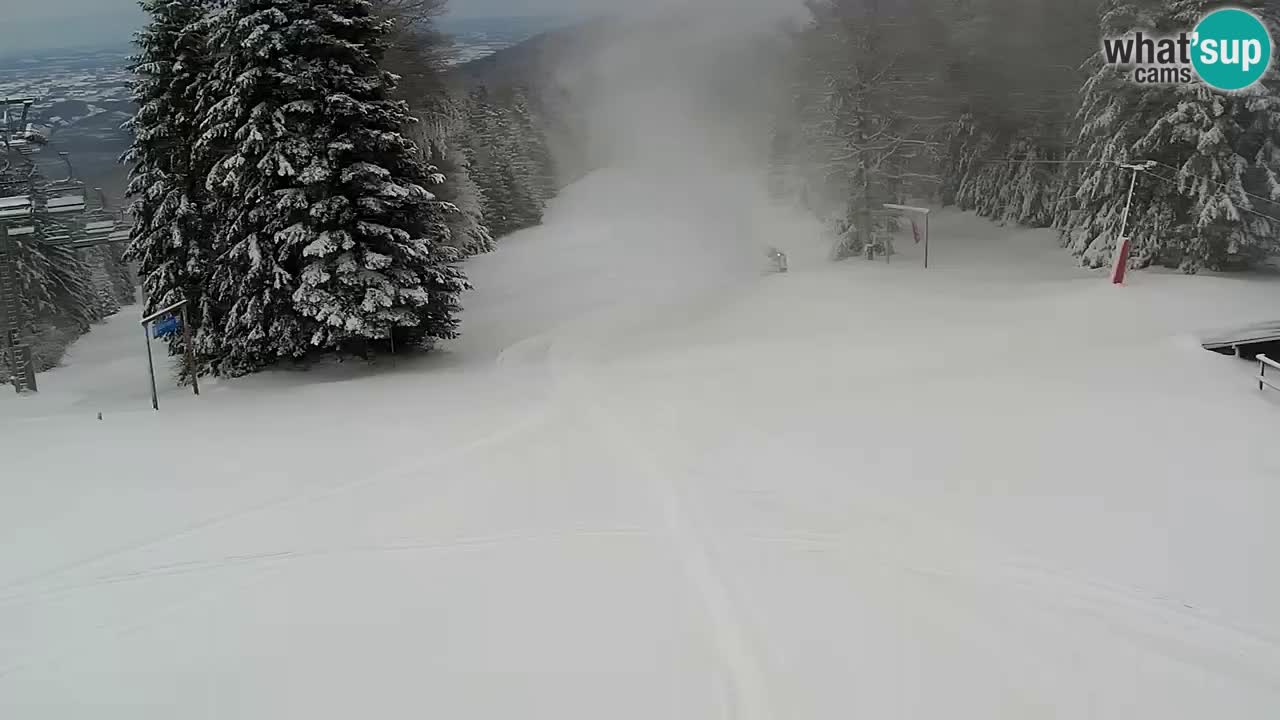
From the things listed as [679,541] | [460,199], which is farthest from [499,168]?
[679,541]

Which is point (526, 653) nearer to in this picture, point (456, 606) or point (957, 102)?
point (456, 606)

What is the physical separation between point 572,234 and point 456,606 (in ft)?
95.5

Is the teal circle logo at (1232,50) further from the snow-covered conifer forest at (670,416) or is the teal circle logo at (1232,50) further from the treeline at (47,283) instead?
the treeline at (47,283)

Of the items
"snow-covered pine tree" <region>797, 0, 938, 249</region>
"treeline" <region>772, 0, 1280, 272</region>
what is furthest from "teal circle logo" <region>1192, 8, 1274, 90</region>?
"snow-covered pine tree" <region>797, 0, 938, 249</region>

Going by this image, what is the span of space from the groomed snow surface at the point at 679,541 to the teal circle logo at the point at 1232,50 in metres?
9.77

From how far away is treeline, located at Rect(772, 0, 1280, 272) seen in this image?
65.4 ft

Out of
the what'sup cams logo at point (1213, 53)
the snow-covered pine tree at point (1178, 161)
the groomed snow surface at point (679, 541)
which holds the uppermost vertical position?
the what'sup cams logo at point (1213, 53)

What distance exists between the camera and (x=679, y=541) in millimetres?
6938

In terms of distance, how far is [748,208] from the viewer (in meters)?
38.2

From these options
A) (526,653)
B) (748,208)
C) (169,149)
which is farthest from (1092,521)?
(748,208)

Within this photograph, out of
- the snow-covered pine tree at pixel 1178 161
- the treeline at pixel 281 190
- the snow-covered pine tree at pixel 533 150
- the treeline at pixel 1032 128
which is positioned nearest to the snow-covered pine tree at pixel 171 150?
the treeline at pixel 281 190

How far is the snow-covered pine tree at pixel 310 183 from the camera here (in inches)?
578

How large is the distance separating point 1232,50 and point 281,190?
22535mm

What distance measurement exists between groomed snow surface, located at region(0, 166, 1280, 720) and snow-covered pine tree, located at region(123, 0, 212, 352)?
3907mm
